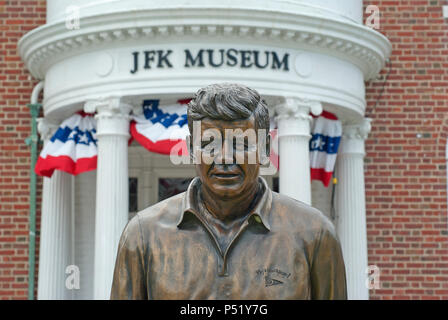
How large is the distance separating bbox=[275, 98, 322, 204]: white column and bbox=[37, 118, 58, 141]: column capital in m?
3.25

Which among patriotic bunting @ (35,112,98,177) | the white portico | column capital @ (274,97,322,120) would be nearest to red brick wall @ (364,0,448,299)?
the white portico

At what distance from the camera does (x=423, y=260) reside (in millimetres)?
11414

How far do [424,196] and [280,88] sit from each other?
321 cm

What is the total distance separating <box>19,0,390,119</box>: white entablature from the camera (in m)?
9.28

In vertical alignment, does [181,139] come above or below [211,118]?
above

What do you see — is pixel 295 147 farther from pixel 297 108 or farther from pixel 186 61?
pixel 186 61

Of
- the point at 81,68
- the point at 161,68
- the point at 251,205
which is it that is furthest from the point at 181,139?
the point at 251,205

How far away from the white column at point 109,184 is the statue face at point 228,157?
295 inches

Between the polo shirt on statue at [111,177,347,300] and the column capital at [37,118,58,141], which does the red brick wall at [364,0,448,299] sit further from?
the polo shirt on statue at [111,177,347,300]

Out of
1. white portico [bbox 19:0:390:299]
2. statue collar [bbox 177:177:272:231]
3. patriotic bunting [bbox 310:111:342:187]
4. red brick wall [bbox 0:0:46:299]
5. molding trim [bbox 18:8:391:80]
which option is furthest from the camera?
red brick wall [bbox 0:0:46:299]

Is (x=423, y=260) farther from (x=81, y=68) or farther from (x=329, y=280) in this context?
(x=329, y=280)

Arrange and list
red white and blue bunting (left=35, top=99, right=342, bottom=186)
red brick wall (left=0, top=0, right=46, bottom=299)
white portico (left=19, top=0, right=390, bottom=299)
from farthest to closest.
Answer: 1. red brick wall (left=0, top=0, right=46, bottom=299)
2. red white and blue bunting (left=35, top=99, right=342, bottom=186)
3. white portico (left=19, top=0, right=390, bottom=299)

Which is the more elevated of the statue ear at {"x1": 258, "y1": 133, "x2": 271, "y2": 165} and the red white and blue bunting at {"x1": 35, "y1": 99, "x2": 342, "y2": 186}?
the red white and blue bunting at {"x1": 35, "y1": 99, "x2": 342, "y2": 186}

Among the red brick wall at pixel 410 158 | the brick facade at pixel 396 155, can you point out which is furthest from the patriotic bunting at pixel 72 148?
the red brick wall at pixel 410 158
